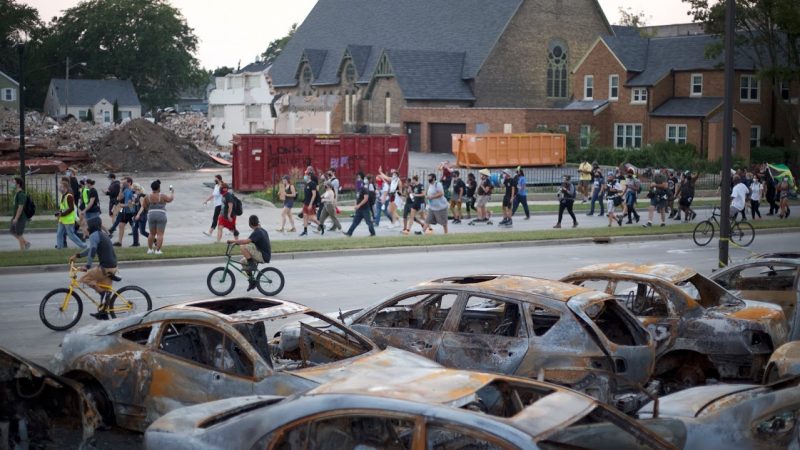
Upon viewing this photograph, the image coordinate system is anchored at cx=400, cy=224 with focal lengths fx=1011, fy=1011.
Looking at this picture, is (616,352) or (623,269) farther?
(623,269)

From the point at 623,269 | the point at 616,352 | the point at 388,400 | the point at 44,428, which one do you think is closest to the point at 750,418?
the point at 616,352

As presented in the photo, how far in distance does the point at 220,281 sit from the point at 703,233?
15161 mm

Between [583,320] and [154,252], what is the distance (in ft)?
47.7

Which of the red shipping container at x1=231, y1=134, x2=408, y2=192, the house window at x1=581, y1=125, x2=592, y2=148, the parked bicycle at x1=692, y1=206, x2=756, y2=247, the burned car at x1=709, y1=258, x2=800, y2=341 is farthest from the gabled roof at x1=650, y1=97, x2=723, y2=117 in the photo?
the burned car at x1=709, y1=258, x2=800, y2=341

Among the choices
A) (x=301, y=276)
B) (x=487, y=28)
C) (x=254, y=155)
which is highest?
(x=487, y=28)

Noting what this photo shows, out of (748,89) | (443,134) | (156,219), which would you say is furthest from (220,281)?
(443,134)

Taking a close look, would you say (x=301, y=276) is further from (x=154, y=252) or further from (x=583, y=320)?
(x=583, y=320)

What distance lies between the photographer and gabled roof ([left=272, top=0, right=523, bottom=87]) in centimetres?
7294

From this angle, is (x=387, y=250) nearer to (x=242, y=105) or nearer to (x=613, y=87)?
(x=613, y=87)

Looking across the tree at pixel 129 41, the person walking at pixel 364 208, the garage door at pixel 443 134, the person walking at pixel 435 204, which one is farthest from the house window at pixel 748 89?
the tree at pixel 129 41

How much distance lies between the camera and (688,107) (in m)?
59.6

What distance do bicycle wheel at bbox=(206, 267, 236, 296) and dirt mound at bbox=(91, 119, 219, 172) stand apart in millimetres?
41284

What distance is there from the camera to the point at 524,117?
62.6 metres

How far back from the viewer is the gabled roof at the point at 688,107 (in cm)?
5812
